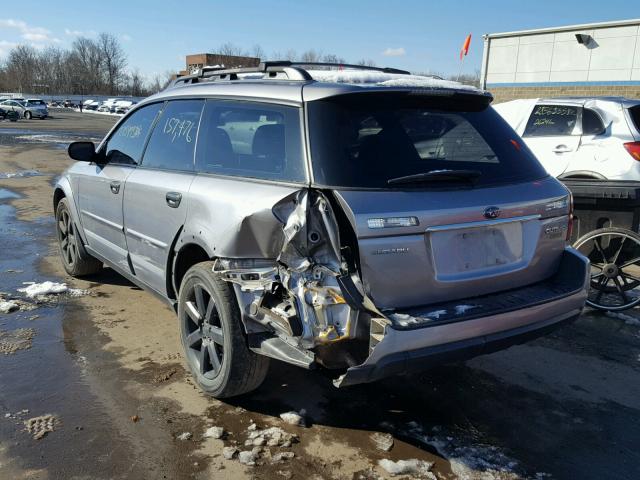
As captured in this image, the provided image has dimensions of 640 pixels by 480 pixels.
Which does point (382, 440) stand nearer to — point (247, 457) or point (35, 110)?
point (247, 457)

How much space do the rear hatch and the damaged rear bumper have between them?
17 centimetres

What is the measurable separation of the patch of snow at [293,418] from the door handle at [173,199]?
146 centimetres

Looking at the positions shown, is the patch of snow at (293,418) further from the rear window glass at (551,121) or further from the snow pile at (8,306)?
the rear window glass at (551,121)

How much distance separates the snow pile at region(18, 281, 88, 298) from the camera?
5355 mm

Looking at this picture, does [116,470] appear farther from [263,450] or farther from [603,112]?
[603,112]

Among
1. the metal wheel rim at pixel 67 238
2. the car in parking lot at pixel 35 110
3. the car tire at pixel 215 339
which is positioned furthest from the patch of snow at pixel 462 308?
the car in parking lot at pixel 35 110

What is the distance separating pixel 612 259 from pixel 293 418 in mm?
3633

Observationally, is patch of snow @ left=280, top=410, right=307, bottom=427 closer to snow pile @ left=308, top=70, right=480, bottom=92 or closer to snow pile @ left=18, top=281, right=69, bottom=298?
snow pile @ left=308, top=70, right=480, bottom=92

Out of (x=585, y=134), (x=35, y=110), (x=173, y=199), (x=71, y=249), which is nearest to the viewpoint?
(x=173, y=199)

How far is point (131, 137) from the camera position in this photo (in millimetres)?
4695

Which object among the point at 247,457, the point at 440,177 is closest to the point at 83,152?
the point at 247,457

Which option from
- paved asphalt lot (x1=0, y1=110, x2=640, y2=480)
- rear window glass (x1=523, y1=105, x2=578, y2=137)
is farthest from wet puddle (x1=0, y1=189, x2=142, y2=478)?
rear window glass (x1=523, y1=105, x2=578, y2=137)

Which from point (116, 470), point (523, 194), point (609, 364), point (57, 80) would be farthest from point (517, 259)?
point (57, 80)

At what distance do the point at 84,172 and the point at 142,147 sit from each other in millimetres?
1171
